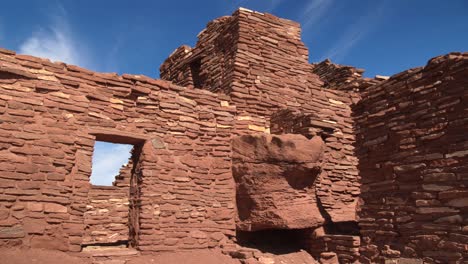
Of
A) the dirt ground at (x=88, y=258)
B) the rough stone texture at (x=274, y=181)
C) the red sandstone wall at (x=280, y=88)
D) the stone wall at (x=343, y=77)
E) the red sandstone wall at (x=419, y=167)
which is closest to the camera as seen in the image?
the dirt ground at (x=88, y=258)

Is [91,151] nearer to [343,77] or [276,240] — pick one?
[276,240]

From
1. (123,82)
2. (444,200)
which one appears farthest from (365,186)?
(123,82)

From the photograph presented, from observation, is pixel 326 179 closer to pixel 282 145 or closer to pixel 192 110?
pixel 282 145

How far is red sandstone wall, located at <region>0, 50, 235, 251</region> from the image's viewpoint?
573 cm

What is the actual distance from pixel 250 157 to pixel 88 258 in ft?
10.3

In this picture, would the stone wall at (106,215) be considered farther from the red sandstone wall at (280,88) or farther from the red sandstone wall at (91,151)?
the red sandstone wall at (280,88)

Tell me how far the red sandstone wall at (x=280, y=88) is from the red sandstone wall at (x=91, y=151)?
807 mm

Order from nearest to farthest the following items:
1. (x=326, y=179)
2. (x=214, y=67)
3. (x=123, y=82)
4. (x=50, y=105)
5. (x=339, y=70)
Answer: (x=50, y=105) < (x=123, y=82) < (x=326, y=179) < (x=214, y=67) < (x=339, y=70)

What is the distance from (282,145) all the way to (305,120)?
3.03 ft

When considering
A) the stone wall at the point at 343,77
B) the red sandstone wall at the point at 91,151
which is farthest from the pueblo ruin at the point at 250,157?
the stone wall at the point at 343,77

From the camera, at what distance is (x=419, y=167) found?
665cm

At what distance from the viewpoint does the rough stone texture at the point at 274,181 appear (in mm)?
7184

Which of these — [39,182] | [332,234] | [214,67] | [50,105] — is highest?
[214,67]

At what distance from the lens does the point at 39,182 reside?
5812mm
